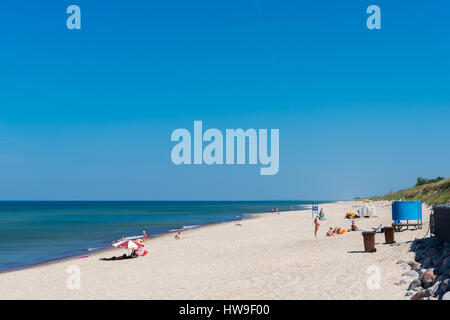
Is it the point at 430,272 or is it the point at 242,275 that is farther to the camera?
the point at 242,275

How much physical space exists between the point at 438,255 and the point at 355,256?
4267 mm

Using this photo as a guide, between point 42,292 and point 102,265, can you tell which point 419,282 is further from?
point 102,265

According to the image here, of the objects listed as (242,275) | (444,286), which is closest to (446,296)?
(444,286)

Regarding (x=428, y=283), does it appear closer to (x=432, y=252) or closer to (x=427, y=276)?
(x=427, y=276)

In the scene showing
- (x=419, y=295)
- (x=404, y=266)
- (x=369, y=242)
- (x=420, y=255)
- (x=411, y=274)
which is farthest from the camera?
(x=369, y=242)

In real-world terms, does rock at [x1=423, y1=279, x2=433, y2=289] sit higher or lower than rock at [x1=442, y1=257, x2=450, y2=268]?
lower

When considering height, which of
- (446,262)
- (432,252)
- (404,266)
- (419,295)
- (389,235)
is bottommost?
(404,266)

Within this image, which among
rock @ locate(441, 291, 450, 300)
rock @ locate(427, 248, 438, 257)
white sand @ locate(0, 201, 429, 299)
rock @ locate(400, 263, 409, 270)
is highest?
rock @ locate(427, 248, 438, 257)

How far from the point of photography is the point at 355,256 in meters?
15.3

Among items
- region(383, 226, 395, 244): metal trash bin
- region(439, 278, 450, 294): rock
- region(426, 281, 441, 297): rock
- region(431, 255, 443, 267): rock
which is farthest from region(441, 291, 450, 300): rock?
region(383, 226, 395, 244): metal trash bin

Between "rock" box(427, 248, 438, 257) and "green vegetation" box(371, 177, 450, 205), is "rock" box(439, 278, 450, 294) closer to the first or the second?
"rock" box(427, 248, 438, 257)

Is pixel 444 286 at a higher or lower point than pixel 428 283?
higher
